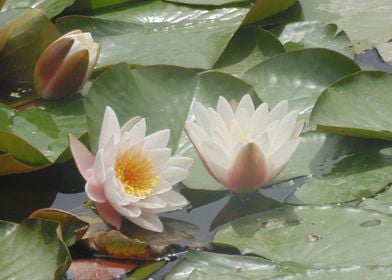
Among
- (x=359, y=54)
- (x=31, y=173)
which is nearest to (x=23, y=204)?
(x=31, y=173)

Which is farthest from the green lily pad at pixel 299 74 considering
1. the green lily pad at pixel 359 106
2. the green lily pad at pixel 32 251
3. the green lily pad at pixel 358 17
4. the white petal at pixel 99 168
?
the green lily pad at pixel 32 251

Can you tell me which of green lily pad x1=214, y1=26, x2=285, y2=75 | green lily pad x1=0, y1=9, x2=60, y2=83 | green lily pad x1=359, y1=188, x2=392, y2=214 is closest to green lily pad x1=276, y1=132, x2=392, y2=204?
green lily pad x1=359, y1=188, x2=392, y2=214

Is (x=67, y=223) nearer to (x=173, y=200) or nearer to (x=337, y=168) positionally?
(x=173, y=200)

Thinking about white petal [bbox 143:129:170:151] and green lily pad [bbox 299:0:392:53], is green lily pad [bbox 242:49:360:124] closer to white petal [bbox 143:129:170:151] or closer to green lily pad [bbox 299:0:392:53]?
green lily pad [bbox 299:0:392:53]

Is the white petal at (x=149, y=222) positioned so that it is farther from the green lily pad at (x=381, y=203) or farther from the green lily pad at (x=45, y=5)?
the green lily pad at (x=45, y=5)

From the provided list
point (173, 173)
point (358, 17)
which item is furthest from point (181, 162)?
point (358, 17)

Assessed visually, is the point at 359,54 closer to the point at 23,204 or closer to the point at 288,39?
the point at 288,39
